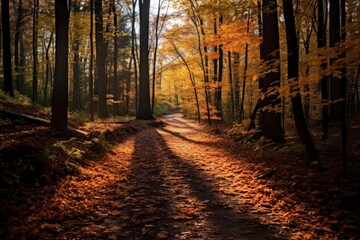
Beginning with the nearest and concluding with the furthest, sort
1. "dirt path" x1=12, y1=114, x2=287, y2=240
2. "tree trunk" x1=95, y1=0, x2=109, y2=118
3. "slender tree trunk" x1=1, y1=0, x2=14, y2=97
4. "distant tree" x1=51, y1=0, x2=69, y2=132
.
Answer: "dirt path" x1=12, y1=114, x2=287, y2=240, "distant tree" x1=51, y1=0, x2=69, y2=132, "slender tree trunk" x1=1, y1=0, x2=14, y2=97, "tree trunk" x1=95, y1=0, x2=109, y2=118

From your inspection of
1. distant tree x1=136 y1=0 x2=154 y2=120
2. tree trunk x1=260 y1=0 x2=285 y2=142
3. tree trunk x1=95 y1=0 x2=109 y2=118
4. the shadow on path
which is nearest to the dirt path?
the shadow on path

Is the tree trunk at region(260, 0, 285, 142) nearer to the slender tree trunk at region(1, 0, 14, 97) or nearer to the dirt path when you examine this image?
the dirt path

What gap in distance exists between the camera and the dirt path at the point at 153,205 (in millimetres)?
3611

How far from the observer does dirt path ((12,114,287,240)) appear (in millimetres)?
3611

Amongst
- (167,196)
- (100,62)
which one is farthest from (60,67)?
(100,62)

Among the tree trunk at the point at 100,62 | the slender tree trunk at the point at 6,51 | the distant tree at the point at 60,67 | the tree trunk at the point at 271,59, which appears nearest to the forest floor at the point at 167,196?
the distant tree at the point at 60,67

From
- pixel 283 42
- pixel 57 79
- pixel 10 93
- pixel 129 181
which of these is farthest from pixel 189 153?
pixel 283 42

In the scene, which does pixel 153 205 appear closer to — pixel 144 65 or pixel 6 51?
pixel 6 51

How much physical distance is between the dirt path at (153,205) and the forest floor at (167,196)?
15 millimetres

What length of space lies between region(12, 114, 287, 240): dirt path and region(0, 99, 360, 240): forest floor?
0.05ft

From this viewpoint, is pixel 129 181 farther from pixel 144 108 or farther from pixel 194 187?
pixel 144 108

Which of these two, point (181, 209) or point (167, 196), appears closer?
point (181, 209)

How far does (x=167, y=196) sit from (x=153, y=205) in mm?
533

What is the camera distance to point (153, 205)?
183 inches
